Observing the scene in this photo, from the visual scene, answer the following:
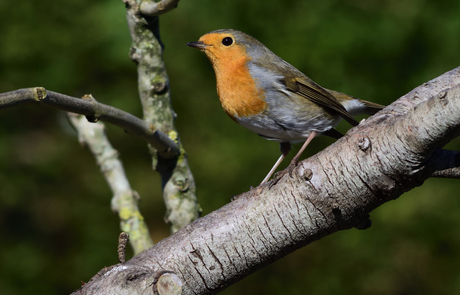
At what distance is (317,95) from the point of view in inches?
130

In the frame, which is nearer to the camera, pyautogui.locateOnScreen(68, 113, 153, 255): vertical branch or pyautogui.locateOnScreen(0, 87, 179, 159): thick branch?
pyautogui.locateOnScreen(0, 87, 179, 159): thick branch

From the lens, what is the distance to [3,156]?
4.52 meters

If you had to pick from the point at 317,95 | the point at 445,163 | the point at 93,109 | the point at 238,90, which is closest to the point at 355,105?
the point at 317,95

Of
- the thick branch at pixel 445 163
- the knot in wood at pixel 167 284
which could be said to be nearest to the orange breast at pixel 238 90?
the thick branch at pixel 445 163

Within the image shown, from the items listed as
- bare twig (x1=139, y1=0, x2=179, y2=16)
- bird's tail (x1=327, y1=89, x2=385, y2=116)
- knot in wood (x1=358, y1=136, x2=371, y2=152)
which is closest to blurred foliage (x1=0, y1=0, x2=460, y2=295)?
bird's tail (x1=327, y1=89, x2=385, y2=116)

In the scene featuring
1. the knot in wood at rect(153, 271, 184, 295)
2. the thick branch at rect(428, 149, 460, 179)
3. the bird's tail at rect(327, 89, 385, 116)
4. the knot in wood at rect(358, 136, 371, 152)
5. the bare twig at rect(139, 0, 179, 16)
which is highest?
the bare twig at rect(139, 0, 179, 16)

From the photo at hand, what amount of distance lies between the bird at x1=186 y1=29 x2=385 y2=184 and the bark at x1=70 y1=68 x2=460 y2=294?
1.06 meters

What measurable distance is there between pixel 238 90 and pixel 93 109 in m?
1.20

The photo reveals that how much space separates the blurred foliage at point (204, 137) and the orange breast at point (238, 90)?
37.4 inches

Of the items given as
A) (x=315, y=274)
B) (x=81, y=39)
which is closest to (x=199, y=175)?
(x=315, y=274)

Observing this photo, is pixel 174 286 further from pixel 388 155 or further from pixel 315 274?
pixel 315 274

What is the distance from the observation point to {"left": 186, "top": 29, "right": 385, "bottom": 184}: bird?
316cm

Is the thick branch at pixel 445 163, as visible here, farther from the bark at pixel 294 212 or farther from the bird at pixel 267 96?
the bird at pixel 267 96

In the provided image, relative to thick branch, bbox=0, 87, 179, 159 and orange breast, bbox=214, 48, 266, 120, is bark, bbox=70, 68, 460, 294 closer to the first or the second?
thick branch, bbox=0, 87, 179, 159
